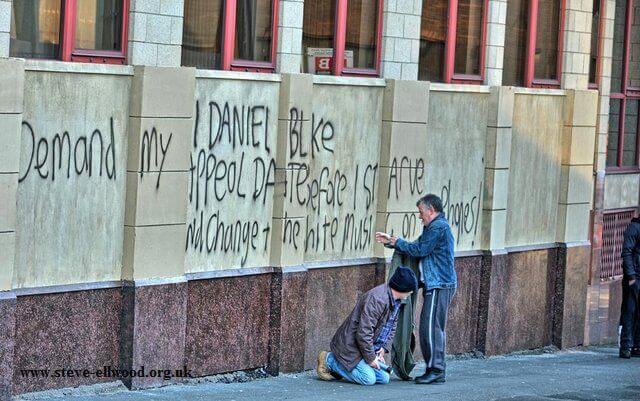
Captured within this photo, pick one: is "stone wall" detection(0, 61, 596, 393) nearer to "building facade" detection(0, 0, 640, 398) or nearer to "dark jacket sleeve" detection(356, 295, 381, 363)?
"building facade" detection(0, 0, 640, 398)

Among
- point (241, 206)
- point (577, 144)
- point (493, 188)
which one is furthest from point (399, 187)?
point (577, 144)

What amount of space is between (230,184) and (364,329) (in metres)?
1.85

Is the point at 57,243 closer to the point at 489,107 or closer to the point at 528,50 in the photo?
the point at 489,107

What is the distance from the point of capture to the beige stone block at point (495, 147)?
1619 cm

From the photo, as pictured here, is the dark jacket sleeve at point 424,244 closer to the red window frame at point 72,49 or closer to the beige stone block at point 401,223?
the beige stone block at point 401,223

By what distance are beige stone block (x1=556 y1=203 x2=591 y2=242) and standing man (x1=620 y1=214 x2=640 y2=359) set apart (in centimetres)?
124

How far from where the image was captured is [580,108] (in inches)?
703

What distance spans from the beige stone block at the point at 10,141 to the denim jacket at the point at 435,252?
12.8 ft

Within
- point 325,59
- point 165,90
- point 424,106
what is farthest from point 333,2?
point 165,90

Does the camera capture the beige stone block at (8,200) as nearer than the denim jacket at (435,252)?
Yes

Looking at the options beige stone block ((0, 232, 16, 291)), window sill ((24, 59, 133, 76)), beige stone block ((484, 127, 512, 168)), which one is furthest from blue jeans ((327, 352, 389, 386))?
beige stone block ((484, 127, 512, 168))

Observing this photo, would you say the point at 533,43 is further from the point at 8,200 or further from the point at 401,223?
the point at 8,200

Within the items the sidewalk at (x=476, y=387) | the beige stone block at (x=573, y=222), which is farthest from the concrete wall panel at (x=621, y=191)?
the sidewalk at (x=476, y=387)

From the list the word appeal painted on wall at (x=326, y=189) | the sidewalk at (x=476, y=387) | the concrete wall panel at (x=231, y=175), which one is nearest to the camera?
the sidewalk at (x=476, y=387)
